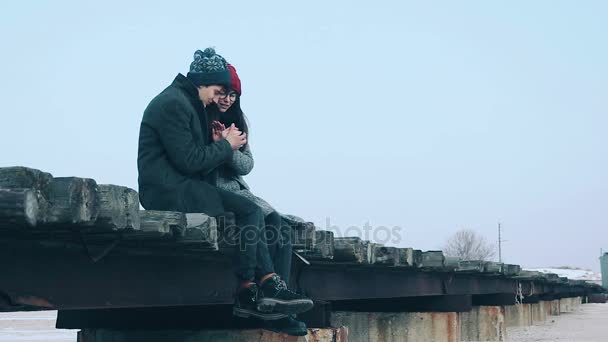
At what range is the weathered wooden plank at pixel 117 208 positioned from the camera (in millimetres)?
3565

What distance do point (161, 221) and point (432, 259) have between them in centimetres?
661

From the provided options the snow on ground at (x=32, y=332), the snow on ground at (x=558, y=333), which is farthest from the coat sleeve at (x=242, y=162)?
the snow on ground at (x=32, y=332)

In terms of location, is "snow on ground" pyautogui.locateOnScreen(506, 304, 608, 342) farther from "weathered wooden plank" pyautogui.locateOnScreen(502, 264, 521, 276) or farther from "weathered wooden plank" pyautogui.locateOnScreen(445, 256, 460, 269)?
"weathered wooden plank" pyautogui.locateOnScreen(445, 256, 460, 269)

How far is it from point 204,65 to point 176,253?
1142 mm

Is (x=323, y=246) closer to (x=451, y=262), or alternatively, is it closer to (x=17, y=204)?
(x=17, y=204)

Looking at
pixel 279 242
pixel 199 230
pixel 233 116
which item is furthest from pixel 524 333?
pixel 199 230

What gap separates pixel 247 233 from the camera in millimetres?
4875

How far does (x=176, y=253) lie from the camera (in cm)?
505

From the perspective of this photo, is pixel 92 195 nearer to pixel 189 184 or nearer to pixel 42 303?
pixel 42 303

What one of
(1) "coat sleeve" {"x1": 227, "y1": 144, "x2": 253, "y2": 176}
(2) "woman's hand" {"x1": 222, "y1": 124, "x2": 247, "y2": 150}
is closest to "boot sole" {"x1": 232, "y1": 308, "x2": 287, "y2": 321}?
(1) "coat sleeve" {"x1": 227, "y1": 144, "x2": 253, "y2": 176}

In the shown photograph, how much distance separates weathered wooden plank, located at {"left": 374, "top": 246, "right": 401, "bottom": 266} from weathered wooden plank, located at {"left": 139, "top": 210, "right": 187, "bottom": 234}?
3.69m

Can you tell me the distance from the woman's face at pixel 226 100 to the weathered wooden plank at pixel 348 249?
1849 millimetres

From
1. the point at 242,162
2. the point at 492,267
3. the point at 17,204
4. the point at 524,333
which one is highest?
the point at 242,162

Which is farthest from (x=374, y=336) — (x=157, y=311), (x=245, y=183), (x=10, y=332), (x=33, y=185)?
(x=10, y=332)
